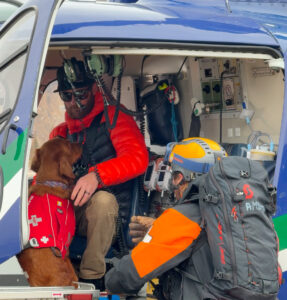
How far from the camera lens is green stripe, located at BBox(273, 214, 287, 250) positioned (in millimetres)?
3779

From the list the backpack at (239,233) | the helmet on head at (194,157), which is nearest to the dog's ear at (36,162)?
the helmet on head at (194,157)

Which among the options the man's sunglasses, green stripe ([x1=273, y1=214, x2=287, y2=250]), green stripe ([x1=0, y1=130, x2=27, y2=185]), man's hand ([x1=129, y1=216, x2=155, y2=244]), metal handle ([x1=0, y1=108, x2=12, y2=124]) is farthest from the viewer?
the man's sunglasses

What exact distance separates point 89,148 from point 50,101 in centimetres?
86

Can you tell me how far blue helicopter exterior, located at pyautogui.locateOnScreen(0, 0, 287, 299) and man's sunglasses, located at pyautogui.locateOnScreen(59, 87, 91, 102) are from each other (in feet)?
2.47

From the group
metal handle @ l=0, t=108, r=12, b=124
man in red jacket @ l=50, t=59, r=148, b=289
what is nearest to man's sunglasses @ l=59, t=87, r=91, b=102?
man in red jacket @ l=50, t=59, r=148, b=289

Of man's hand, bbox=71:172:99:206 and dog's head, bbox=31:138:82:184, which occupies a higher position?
dog's head, bbox=31:138:82:184

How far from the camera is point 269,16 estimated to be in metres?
4.72

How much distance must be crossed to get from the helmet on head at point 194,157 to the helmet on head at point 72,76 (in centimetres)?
96

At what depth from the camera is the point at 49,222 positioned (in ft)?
12.9

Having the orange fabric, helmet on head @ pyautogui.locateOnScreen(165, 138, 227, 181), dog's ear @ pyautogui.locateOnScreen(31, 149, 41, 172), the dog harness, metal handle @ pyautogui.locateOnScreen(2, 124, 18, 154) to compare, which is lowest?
the dog harness

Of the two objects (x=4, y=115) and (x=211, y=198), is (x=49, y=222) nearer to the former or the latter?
(x=4, y=115)

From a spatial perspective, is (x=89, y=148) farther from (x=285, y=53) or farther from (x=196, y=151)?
(x=285, y=53)

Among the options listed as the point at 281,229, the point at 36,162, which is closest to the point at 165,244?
the point at 281,229

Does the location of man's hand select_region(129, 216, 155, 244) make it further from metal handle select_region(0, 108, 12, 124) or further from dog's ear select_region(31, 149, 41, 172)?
metal handle select_region(0, 108, 12, 124)
